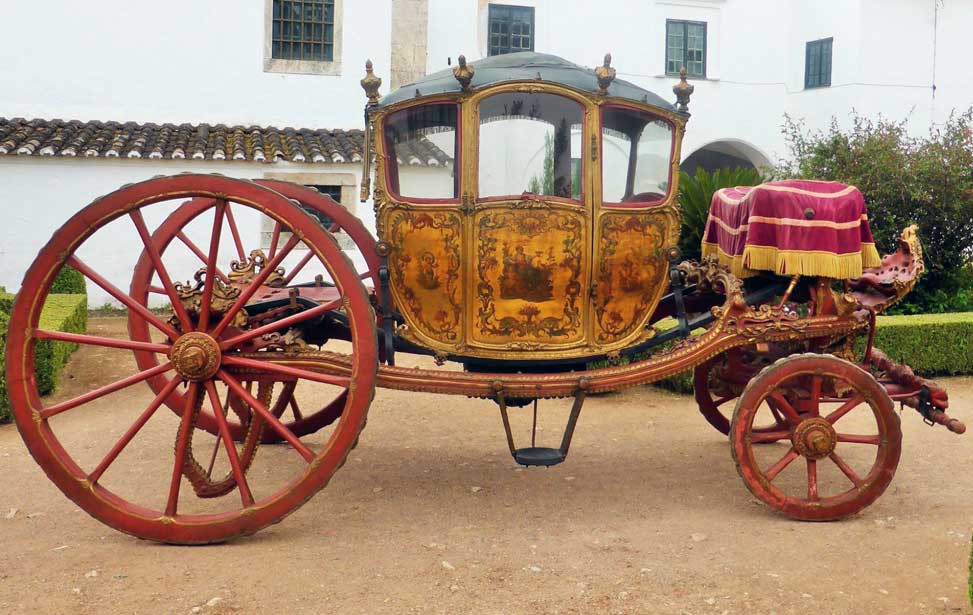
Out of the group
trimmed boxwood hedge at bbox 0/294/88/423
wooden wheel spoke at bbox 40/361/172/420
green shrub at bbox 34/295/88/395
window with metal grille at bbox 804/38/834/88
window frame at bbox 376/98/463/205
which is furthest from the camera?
window with metal grille at bbox 804/38/834/88

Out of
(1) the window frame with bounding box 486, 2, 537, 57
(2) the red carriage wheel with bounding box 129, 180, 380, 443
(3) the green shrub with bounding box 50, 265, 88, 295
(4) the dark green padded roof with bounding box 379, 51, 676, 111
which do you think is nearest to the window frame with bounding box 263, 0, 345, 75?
(1) the window frame with bounding box 486, 2, 537, 57

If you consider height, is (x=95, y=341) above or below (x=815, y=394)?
above

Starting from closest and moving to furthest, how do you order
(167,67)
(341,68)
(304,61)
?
(167,67) < (304,61) < (341,68)

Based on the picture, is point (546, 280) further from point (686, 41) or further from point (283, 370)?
point (686, 41)

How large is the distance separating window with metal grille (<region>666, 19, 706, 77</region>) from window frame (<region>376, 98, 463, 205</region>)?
620 inches

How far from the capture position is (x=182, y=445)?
450 centimetres

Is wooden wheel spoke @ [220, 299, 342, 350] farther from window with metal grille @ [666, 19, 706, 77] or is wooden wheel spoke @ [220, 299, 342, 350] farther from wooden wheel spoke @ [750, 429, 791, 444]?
window with metal grille @ [666, 19, 706, 77]

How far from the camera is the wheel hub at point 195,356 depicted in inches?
174

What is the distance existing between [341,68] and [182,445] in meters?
12.5

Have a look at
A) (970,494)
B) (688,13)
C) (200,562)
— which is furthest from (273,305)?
(688,13)

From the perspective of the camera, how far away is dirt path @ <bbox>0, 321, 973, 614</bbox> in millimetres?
3834

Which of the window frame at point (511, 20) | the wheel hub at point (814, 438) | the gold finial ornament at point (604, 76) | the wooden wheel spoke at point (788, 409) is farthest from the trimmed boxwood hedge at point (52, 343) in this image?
the window frame at point (511, 20)

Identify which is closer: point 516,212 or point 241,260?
point 516,212

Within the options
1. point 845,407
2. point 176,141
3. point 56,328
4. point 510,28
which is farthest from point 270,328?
point 510,28
